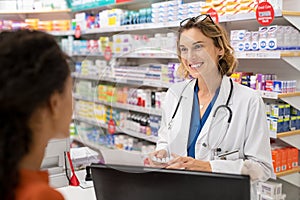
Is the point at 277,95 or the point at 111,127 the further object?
the point at 277,95

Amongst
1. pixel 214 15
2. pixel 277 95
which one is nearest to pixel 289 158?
pixel 277 95

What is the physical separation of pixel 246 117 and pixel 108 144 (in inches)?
32.2

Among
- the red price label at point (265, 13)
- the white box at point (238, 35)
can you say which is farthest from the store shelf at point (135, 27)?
the red price label at point (265, 13)

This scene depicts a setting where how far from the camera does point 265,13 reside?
9.87 ft

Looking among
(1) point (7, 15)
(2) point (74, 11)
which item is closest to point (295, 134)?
(2) point (74, 11)

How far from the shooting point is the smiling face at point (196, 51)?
146 cm

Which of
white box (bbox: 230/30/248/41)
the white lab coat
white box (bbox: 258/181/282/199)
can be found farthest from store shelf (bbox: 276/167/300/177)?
the white lab coat

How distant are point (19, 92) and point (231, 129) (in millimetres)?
1316

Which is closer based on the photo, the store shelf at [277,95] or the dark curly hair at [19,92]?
the dark curly hair at [19,92]

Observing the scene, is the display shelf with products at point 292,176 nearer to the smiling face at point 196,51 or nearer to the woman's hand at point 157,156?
the smiling face at point 196,51

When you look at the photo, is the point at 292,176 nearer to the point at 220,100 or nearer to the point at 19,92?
the point at 220,100

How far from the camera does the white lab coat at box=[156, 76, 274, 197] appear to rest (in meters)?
1.65

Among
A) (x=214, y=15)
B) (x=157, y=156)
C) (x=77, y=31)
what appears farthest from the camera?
(x=77, y=31)

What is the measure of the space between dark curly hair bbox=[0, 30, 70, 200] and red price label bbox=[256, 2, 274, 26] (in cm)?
261
